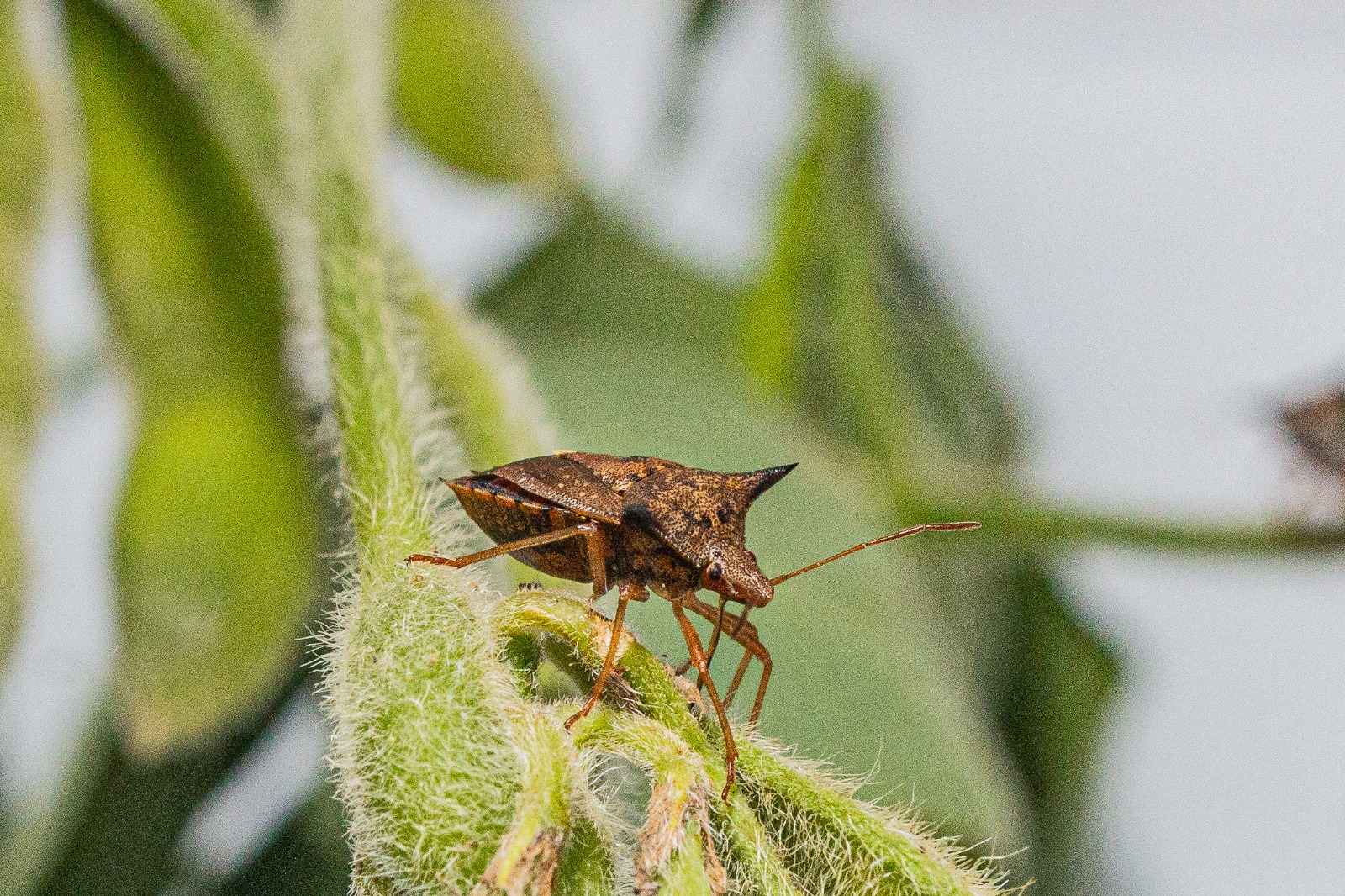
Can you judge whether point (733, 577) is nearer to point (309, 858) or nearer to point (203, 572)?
point (309, 858)

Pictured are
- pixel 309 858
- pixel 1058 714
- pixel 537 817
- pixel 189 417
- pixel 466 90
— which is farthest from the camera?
pixel 1058 714

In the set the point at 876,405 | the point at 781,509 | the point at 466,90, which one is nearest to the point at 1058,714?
the point at 876,405

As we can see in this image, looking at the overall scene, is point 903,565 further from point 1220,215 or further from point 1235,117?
point 1235,117

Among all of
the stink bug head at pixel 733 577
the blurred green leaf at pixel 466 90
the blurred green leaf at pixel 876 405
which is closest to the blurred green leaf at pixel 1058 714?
the blurred green leaf at pixel 876 405

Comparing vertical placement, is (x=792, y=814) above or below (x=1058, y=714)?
below

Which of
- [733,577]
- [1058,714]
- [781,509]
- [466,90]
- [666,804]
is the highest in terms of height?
[466,90]

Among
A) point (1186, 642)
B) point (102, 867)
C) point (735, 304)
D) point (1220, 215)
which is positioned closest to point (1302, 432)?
point (1186, 642)
